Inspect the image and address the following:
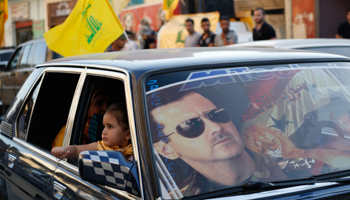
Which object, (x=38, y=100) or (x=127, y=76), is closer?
(x=127, y=76)

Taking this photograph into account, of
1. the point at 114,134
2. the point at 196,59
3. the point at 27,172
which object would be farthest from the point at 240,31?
the point at 196,59

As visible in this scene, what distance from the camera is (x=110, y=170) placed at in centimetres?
190

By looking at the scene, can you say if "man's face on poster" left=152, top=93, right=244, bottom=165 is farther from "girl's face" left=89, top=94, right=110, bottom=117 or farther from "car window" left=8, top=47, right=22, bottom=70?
"car window" left=8, top=47, right=22, bottom=70

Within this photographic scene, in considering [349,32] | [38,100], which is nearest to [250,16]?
[349,32]

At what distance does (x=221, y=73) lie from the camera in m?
2.20

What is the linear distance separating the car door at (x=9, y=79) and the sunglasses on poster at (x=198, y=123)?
30.0 feet

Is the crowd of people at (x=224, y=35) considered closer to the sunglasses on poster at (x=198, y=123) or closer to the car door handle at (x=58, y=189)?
the car door handle at (x=58, y=189)

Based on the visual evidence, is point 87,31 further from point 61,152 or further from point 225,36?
point 225,36

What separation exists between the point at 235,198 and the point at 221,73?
0.65 m

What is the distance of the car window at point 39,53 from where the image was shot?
952 cm

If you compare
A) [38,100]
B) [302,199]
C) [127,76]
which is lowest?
[302,199]

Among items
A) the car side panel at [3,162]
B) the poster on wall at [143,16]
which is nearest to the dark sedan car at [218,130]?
the car side panel at [3,162]

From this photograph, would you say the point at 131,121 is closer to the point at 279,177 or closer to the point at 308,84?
the point at 279,177

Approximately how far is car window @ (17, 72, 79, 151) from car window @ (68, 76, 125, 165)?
0.70ft
